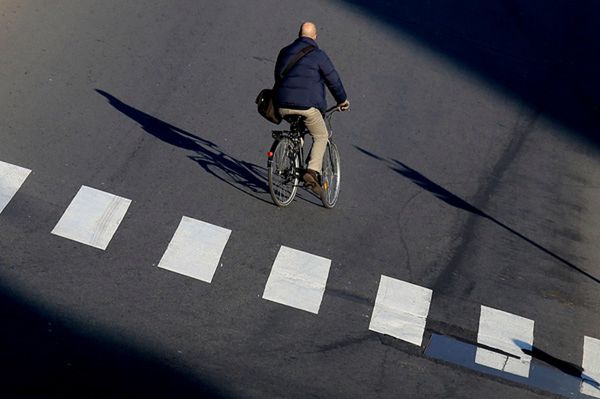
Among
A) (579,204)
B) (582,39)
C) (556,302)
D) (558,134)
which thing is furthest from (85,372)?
(582,39)

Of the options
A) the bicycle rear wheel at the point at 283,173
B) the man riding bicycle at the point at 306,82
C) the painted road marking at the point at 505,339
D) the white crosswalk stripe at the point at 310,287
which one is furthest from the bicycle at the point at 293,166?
the painted road marking at the point at 505,339

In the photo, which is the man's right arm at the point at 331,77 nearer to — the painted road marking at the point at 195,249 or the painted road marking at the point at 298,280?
the painted road marking at the point at 298,280

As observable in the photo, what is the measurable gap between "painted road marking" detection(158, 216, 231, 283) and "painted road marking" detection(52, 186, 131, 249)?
0.68 metres

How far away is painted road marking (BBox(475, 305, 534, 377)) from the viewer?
1051cm

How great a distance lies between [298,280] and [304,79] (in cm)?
211

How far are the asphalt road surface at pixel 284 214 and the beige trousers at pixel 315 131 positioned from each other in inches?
30.2

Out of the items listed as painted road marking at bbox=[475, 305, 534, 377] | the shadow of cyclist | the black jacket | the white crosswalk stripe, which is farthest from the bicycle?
painted road marking at bbox=[475, 305, 534, 377]

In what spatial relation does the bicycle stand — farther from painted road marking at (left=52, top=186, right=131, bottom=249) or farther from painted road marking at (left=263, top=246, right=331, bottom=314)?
painted road marking at (left=52, top=186, right=131, bottom=249)

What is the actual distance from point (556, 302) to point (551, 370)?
3.66 ft

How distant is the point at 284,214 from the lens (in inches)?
474

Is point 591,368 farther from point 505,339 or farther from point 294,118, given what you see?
point 294,118

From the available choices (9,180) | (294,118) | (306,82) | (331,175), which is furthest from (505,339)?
(9,180)

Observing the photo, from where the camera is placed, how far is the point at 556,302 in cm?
1145

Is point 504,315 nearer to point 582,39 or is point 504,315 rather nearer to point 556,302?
point 556,302
